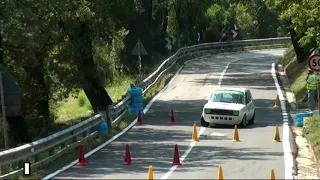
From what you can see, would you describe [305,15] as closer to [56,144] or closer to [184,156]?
[184,156]

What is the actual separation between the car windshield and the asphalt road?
1202 mm

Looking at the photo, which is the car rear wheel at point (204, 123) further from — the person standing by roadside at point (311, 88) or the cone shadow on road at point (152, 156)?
the person standing by roadside at point (311, 88)

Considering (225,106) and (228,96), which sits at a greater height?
(228,96)

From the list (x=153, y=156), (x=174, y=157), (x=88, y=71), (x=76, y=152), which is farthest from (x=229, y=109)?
(x=174, y=157)

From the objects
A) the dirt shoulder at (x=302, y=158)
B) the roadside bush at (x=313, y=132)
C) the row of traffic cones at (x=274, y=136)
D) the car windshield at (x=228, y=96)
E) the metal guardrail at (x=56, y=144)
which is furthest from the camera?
the car windshield at (x=228, y=96)

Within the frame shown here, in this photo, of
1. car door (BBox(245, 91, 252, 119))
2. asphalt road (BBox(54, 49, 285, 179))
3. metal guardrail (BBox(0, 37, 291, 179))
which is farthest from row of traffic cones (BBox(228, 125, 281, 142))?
metal guardrail (BBox(0, 37, 291, 179))

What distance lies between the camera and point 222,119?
88.6 ft

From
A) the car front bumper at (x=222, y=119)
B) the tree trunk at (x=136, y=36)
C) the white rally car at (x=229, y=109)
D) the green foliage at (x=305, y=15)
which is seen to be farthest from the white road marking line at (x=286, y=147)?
the tree trunk at (x=136, y=36)

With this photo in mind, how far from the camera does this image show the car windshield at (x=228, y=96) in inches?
1102

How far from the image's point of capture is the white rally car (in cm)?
2684

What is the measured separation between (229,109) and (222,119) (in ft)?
1.52

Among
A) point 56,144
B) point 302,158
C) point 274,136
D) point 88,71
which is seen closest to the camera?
point 56,144

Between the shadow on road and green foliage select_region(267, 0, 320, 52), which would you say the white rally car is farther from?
green foliage select_region(267, 0, 320, 52)

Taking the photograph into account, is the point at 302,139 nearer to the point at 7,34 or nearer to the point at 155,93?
the point at 7,34
